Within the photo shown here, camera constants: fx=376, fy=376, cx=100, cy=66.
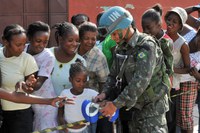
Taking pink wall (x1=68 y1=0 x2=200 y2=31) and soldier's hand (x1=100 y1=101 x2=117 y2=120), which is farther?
pink wall (x1=68 y1=0 x2=200 y2=31)

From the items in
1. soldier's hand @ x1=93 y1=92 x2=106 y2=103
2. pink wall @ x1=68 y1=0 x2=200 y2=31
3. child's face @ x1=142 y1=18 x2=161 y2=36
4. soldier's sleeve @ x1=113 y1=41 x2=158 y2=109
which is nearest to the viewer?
soldier's sleeve @ x1=113 y1=41 x2=158 y2=109

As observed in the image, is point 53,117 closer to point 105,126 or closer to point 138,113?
point 105,126

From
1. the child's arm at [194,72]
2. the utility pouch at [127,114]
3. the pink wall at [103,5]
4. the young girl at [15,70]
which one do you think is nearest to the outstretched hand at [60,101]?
the young girl at [15,70]

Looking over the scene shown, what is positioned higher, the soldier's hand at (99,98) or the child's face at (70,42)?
the child's face at (70,42)

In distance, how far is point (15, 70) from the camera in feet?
11.0

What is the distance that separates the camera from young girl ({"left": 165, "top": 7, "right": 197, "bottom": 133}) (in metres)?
4.67

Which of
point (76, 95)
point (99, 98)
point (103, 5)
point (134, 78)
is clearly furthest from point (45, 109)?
point (103, 5)

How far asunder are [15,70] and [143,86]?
115 centimetres

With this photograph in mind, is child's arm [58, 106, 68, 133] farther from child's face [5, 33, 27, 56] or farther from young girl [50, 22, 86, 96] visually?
child's face [5, 33, 27, 56]

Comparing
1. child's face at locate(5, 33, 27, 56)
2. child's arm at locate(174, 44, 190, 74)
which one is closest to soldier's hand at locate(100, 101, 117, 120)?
child's face at locate(5, 33, 27, 56)

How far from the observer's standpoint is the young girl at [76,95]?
354 centimetres

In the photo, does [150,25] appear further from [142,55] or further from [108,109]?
[108,109]

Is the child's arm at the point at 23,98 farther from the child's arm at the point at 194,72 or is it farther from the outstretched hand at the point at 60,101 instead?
the child's arm at the point at 194,72

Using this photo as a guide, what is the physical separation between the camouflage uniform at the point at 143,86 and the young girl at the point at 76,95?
0.24 metres
